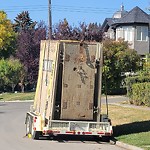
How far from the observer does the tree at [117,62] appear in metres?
41.2

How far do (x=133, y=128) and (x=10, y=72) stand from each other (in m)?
36.7

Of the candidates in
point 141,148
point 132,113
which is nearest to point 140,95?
point 132,113

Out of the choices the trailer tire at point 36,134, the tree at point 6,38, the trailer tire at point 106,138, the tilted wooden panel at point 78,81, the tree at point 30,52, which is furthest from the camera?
the tree at point 6,38

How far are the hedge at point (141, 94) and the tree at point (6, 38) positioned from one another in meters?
41.1

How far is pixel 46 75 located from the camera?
15.8m

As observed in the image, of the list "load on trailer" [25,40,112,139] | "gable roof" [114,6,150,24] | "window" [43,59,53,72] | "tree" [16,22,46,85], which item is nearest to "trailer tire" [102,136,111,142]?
"load on trailer" [25,40,112,139]

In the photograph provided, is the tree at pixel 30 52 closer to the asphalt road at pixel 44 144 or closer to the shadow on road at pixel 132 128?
the shadow on road at pixel 132 128

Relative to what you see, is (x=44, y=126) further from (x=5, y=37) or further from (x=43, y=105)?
(x=5, y=37)

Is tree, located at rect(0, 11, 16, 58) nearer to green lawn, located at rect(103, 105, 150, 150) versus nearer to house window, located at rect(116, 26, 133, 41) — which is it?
house window, located at rect(116, 26, 133, 41)

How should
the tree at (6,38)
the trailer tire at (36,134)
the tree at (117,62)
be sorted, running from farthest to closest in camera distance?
the tree at (6,38) → the tree at (117,62) → the trailer tire at (36,134)

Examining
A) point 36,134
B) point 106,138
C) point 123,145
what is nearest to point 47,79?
point 36,134

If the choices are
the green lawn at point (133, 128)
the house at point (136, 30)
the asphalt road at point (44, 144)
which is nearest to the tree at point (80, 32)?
the house at point (136, 30)

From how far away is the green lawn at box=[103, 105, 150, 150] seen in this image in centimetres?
1409

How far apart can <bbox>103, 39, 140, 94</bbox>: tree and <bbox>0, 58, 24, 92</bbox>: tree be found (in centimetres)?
1416
